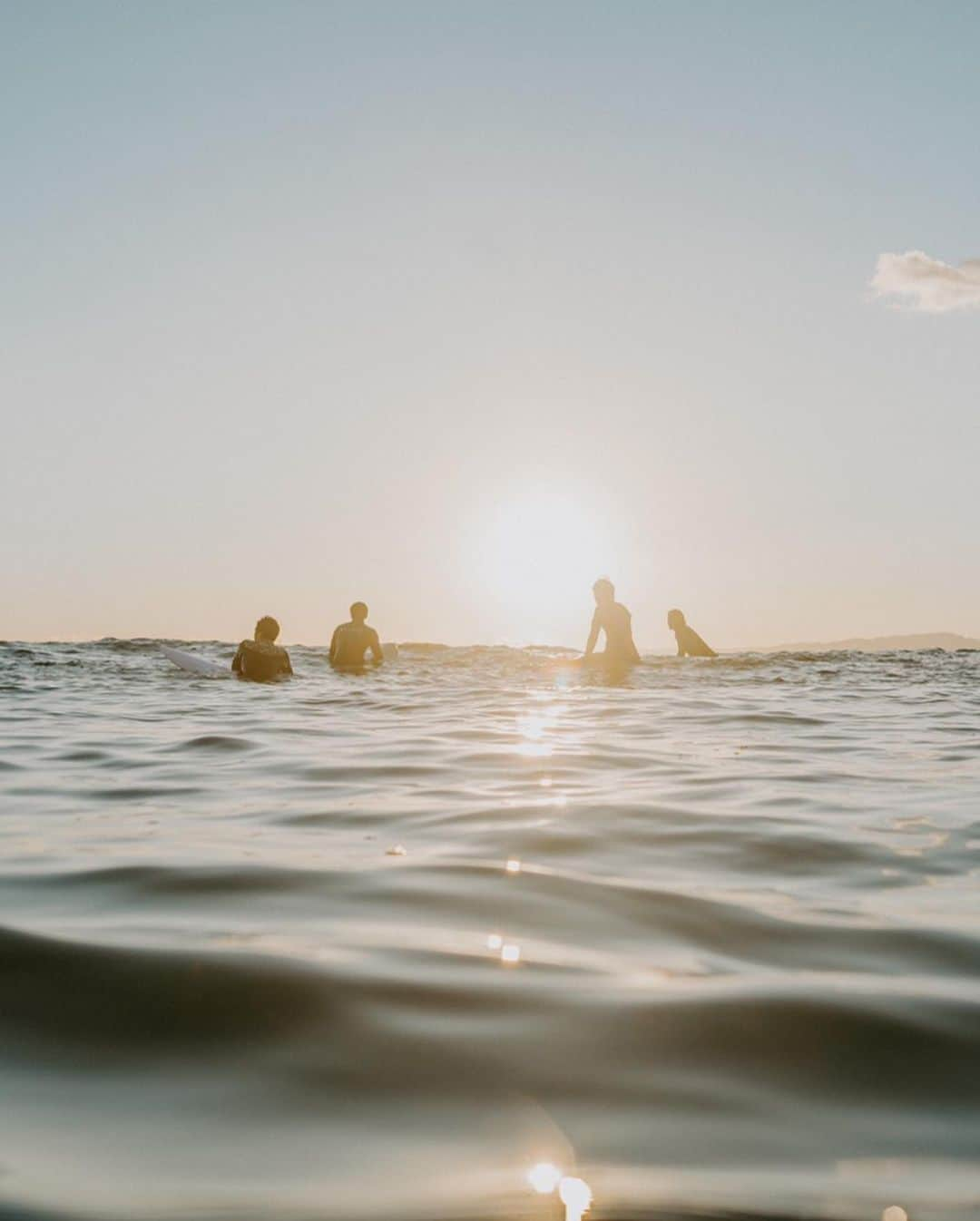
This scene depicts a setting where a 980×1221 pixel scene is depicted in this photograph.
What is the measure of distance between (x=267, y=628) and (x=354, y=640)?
2.87 meters

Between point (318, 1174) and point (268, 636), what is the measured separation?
1511cm

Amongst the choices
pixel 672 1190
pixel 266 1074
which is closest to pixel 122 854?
pixel 266 1074

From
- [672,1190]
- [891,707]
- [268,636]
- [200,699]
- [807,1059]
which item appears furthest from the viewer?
[268,636]

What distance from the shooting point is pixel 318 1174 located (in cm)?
141

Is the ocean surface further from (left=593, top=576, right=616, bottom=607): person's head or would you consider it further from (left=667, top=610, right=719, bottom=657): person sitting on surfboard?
(left=667, top=610, right=719, bottom=657): person sitting on surfboard

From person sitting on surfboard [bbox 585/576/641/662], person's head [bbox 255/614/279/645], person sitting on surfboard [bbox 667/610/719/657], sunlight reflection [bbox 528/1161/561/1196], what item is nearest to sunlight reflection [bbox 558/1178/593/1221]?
sunlight reflection [bbox 528/1161/561/1196]

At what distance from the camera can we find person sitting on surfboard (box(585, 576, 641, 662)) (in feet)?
60.0

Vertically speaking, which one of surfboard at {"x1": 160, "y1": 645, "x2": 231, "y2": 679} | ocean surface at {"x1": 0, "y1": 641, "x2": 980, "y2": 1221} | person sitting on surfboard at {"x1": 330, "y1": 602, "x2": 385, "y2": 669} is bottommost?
ocean surface at {"x1": 0, "y1": 641, "x2": 980, "y2": 1221}

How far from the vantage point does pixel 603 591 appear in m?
18.2

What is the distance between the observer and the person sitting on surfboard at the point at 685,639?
74.5 feet

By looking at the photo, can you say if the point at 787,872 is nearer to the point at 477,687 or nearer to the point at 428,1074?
the point at 428,1074

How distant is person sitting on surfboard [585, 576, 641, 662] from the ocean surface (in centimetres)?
1241

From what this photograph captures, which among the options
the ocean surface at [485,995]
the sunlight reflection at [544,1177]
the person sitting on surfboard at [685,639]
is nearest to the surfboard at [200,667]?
the person sitting on surfboard at [685,639]

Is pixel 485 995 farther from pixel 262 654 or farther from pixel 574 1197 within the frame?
pixel 262 654
